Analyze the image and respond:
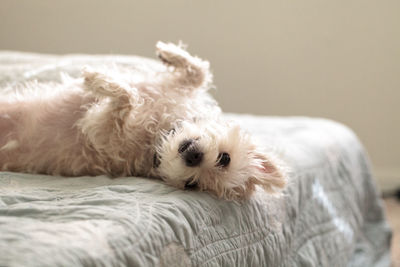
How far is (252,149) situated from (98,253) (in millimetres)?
558

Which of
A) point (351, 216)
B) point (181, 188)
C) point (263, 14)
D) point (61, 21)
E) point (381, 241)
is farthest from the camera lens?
point (61, 21)

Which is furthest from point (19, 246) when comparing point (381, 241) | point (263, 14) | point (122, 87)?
point (263, 14)

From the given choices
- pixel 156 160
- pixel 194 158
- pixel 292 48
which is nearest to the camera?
pixel 194 158

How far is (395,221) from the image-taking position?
8.95ft

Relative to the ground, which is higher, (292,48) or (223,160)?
(292,48)

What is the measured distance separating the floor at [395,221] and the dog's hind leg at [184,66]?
1.25m

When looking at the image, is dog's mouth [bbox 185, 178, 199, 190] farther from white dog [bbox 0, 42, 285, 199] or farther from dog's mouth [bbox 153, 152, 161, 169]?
dog's mouth [bbox 153, 152, 161, 169]

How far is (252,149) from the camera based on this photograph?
1217 millimetres

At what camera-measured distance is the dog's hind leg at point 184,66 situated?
1479 mm

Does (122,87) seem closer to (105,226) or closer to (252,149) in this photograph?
(252,149)

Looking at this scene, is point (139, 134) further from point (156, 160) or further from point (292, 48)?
point (292, 48)

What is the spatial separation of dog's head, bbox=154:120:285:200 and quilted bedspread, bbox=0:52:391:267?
0.03 m

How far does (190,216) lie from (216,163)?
0.20 m

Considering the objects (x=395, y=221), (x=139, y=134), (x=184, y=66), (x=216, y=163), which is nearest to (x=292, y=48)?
(x=395, y=221)
